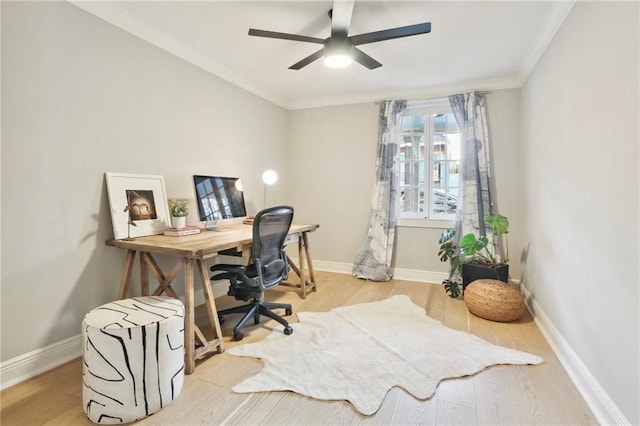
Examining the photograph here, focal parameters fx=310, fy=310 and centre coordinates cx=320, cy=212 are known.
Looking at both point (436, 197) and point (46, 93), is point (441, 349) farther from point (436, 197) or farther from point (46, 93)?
point (46, 93)

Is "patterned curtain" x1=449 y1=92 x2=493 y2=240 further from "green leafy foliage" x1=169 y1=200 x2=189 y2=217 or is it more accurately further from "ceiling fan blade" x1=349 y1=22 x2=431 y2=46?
"green leafy foliage" x1=169 y1=200 x2=189 y2=217

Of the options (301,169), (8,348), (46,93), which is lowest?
(8,348)

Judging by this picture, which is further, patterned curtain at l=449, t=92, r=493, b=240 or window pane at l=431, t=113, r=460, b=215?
window pane at l=431, t=113, r=460, b=215

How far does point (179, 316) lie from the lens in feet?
5.46

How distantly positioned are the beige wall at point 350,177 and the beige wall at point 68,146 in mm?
1932

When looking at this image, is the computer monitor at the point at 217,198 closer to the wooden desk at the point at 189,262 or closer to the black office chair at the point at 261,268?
the wooden desk at the point at 189,262

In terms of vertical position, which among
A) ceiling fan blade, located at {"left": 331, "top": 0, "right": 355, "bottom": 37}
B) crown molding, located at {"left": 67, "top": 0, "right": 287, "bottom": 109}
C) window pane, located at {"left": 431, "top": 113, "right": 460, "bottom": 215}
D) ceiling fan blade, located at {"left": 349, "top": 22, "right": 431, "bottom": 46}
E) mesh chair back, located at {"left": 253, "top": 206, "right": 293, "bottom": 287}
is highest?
crown molding, located at {"left": 67, "top": 0, "right": 287, "bottom": 109}

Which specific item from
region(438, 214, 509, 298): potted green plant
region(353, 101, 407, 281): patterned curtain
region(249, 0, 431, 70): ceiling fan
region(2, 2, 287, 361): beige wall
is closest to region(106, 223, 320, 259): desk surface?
region(2, 2, 287, 361): beige wall

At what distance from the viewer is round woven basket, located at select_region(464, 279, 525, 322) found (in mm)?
2607

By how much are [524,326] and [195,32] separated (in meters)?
3.58

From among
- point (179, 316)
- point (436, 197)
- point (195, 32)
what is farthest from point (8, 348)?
point (436, 197)

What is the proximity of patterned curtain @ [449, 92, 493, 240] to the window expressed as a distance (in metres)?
0.20

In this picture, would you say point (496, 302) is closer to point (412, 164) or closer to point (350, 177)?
point (412, 164)

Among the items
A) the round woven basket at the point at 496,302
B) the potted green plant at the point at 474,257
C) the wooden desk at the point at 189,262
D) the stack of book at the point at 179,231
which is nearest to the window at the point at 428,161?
the potted green plant at the point at 474,257
